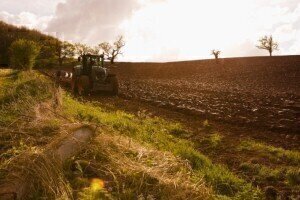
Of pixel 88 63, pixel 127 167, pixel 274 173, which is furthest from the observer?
pixel 88 63

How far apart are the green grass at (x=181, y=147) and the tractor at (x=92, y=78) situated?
21.3 ft

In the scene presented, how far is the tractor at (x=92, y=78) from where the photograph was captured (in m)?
18.0

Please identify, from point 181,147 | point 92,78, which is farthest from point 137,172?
point 92,78

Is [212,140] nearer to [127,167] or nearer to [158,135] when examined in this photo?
[158,135]

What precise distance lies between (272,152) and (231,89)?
17.1 meters

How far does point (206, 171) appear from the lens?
6.65 m

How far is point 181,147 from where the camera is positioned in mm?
8102

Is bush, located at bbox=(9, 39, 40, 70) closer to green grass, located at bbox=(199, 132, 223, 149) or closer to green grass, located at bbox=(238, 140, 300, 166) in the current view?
green grass, located at bbox=(199, 132, 223, 149)

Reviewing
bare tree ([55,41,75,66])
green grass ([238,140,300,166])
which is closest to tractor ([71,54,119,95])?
green grass ([238,140,300,166])

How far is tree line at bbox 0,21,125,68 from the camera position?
28.2m

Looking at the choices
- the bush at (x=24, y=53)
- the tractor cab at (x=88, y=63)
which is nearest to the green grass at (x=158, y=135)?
the tractor cab at (x=88, y=63)

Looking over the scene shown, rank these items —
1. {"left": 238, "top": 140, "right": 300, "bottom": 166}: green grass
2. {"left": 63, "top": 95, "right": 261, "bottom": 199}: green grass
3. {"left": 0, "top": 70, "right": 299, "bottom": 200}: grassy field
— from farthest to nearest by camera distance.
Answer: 1. {"left": 238, "top": 140, "right": 300, "bottom": 166}: green grass
2. {"left": 63, "top": 95, "right": 261, "bottom": 199}: green grass
3. {"left": 0, "top": 70, "right": 299, "bottom": 200}: grassy field

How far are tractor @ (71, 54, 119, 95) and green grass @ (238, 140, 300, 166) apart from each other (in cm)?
1073

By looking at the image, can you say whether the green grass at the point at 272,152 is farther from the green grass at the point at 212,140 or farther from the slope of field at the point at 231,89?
the slope of field at the point at 231,89
